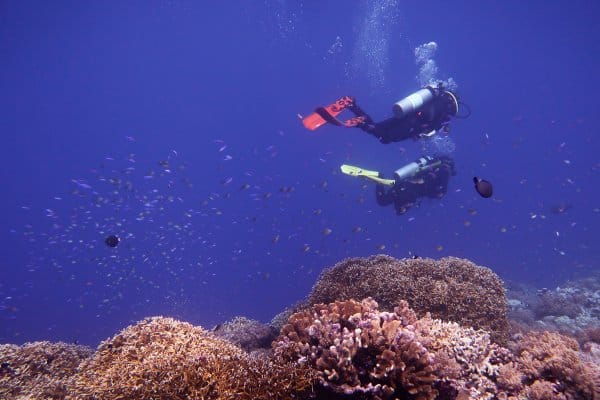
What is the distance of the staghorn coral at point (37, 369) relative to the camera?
6078mm

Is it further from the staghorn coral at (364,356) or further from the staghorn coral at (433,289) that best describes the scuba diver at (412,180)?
the staghorn coral at (364,356)

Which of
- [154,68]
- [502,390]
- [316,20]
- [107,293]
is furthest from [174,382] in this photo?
[154,68]

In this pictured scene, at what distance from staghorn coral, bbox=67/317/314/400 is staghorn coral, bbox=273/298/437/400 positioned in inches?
9.2

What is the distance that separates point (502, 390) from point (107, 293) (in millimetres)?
60479

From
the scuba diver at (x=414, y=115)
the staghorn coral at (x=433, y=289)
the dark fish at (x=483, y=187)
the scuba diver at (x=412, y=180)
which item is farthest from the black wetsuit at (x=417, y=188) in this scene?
the dark fish at (x=483, y=187)

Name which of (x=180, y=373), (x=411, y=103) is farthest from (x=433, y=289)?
(x=411, y=103)

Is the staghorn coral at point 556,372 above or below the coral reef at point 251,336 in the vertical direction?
below

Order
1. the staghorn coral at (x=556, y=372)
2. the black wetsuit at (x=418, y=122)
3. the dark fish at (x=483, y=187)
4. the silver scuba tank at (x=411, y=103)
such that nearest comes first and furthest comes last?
1. the staghorn coral at (x=556, y=372)
2. the dark fish at (x=483, y=187)
3. the silver scuba tank at (x=411, y=103)
4. the black wetsuit at (x=418, y=122)

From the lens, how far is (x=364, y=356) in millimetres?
4062

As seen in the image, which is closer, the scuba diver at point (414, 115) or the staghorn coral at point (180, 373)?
the staghorn coral at point (180, 373)

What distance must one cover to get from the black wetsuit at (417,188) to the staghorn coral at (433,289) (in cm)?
793

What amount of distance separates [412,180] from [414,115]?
2.55 meters

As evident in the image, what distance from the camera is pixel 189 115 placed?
116m

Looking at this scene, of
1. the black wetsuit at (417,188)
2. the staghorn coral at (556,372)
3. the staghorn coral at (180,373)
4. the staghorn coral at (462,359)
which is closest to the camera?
the staghorn coral at (180,373)
